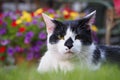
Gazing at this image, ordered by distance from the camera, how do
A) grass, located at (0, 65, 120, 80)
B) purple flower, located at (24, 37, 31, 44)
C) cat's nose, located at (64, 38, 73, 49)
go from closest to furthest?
grass, located at (0, 65, 120, 80)
cat's nose, located at (64, 38, 73, 49)
purple flower, located at (24, 37, 31, 44)

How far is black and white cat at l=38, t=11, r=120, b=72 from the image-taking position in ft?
13.1

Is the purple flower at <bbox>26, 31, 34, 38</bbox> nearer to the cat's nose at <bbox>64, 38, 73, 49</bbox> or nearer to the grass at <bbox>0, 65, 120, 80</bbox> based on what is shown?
the cat's nose at <bbox>64, 38, 73, 49</bbox>

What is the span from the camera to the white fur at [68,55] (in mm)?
3998

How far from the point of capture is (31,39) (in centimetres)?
746

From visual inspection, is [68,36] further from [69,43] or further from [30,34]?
[30,34]

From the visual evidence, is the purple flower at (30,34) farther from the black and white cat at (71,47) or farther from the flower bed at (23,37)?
the black and white cat at (71,47)

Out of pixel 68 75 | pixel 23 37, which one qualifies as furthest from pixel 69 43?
pixel 23 37

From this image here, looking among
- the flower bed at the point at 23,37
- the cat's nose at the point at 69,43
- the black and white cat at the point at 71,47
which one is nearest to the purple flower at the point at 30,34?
the flower bed at the point at 23,37

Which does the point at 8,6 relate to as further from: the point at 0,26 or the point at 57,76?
the point at 57,76

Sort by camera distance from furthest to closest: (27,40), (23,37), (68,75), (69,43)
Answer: (23,37)
(27,40)
(69,43)
(68,75)

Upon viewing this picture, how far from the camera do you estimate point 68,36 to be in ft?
13.1

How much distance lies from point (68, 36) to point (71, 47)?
106 mm

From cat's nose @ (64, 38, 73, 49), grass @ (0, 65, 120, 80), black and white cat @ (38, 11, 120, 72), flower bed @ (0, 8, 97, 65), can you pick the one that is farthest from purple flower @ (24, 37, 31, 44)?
grass @ (0, 65, 120, 80)

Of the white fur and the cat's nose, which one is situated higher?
the cat's nose
